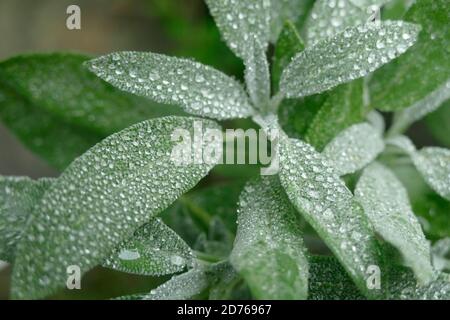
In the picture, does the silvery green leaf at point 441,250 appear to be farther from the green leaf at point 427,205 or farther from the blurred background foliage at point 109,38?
the blurred background foliage at point 109,38

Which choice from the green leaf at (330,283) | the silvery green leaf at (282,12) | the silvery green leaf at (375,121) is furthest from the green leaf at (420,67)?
the green leaf at (330,283)

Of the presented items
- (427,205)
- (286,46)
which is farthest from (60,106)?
(427,205)

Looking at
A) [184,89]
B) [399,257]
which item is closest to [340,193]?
[399,257]

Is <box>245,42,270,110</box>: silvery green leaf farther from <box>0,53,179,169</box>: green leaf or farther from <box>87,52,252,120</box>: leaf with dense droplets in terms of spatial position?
<box>0,53,179,169</box>: green leaf

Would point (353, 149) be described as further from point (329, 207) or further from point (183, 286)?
point (183, 286)

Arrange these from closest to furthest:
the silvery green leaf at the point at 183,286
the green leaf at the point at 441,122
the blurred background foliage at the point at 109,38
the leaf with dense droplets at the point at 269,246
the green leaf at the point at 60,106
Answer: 1. the leaf with dense droplets at the point at 269,246
2. the silvery green leaf at the point at 183,286
3. the green leaf at the point at 60,106
4. the green leaf at the point at 441,122
5. the blurred background foliage at the point at 109,38

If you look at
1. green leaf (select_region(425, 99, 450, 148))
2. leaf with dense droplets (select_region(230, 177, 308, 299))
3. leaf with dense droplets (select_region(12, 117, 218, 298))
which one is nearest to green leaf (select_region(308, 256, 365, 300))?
leaf with dense droplets (select_region(230, 177, 308, 299))
